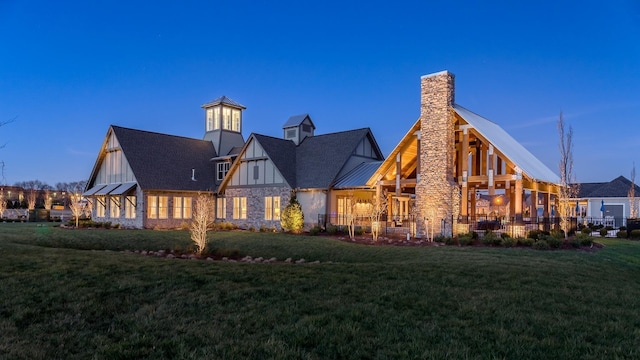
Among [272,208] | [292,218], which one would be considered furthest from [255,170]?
[292,218]

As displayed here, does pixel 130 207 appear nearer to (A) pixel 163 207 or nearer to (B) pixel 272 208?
(A) pixel 163 207

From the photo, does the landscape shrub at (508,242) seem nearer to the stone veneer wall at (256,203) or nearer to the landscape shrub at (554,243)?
the landscape shrub at (554,243)

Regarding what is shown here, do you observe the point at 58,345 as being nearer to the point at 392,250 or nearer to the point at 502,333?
the point at 502,333

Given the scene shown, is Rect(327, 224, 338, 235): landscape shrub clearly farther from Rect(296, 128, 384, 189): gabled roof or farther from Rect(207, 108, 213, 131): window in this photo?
Rect(207, 108, 213, 131): window

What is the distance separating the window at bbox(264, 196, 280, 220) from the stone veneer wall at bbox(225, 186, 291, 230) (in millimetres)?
223

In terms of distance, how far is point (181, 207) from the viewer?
102 ft

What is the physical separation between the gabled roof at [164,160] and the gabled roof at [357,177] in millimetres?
10593

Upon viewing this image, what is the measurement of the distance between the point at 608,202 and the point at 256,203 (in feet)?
99.9

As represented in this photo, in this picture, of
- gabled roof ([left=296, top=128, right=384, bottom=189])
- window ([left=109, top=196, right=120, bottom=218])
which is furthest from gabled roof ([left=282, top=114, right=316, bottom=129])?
window ([left=109, top=196, right=120, bottom=218])

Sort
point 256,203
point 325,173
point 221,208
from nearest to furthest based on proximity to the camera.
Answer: point 325,173
point 256,203
point 221,208

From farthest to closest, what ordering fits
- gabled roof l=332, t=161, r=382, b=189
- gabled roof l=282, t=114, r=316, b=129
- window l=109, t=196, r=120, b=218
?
gabled roof l=282, t=114, r=316, b=129, window l=109, t=196, r=120, b=218, gabled roof l=332, t=161, r=382, b=189

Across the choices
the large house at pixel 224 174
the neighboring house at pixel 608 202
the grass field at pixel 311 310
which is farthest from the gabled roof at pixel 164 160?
the neighboring house at pixel 608 202

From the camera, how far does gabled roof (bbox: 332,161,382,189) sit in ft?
84.9

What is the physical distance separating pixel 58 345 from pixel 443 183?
17.5 metres
